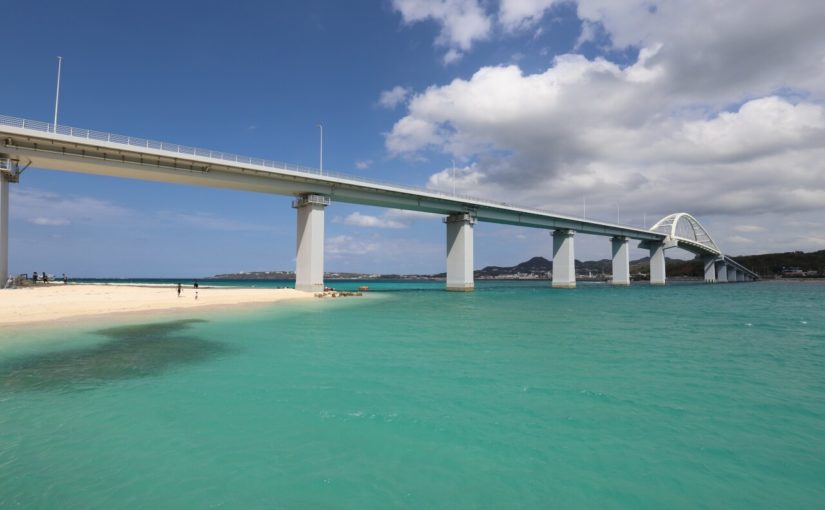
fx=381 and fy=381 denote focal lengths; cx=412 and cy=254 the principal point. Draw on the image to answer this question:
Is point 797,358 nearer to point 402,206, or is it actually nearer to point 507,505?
point 507,505

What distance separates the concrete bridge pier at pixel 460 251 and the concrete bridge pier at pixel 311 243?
2768 cm

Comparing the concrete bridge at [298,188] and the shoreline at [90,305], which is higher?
the concrete bridge at [298,188]

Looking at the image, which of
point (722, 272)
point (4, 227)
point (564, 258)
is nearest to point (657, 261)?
point (564, 258)

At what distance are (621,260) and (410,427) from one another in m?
121

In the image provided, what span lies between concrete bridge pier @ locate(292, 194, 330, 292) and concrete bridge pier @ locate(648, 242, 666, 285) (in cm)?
11519

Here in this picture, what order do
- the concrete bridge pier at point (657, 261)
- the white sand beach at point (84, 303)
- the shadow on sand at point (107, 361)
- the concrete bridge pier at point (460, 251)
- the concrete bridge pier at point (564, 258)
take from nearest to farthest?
the shadow on sand at point (107, 361), the white sand beach at point (84, 303), the concrete bridge pier at point (460, 251), the concrete bridge pier at point (564, 258), the concrete bridge pier at point (657, 261)

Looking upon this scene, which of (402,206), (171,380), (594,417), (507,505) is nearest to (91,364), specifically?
(171,380)

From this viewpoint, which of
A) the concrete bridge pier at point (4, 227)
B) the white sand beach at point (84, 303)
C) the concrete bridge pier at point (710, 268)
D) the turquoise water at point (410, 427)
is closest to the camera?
the turquoise water at point (410, 427)

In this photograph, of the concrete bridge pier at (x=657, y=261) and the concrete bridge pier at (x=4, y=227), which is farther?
the concrete bridge pier at (x=657, y=261)

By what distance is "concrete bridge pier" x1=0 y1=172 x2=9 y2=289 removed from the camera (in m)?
35.1

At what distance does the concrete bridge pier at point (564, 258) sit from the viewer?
9431cm

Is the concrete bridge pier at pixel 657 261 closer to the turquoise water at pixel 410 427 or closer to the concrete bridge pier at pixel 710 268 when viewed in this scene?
the concrete bridge pier at pixel 710 268

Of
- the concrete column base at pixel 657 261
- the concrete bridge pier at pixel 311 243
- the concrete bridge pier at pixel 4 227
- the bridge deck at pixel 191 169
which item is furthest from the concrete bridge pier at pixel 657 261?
the concrete bridge pier at pixel 4 227

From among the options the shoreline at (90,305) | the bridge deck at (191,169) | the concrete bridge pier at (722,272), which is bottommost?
the shoreline at (90,305)
